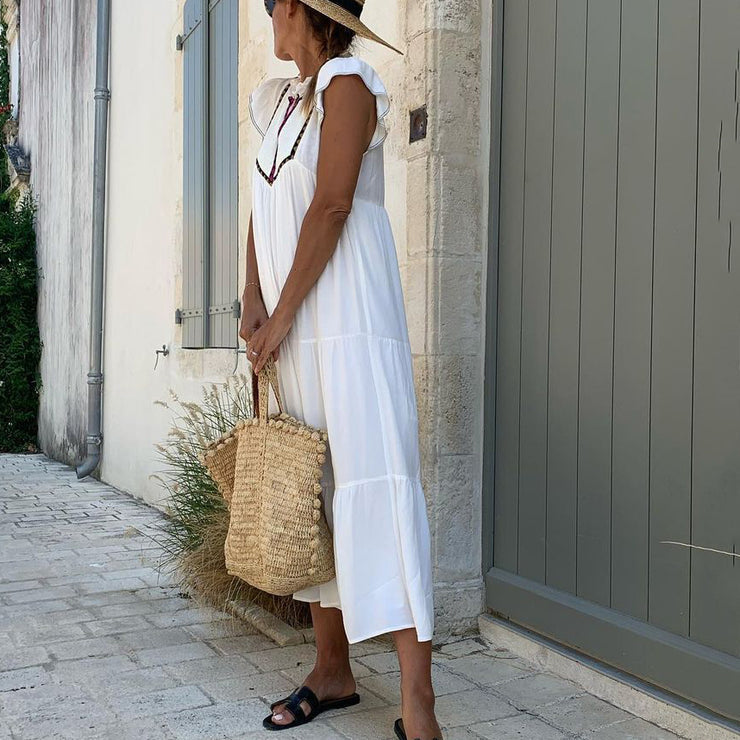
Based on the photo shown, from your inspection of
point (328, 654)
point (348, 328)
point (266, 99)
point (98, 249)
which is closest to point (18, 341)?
point (98, 249)

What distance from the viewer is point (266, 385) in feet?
7.67

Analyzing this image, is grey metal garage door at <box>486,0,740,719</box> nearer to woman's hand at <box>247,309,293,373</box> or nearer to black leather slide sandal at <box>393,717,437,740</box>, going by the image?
black leather slide sandal at <box>393,717,437,740</box>

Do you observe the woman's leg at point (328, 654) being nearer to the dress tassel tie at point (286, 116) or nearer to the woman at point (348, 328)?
the woman at point (348, 328)

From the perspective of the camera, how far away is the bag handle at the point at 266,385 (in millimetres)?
2314

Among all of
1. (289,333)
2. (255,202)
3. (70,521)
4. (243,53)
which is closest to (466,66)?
(255,202)

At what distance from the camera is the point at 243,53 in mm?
4930

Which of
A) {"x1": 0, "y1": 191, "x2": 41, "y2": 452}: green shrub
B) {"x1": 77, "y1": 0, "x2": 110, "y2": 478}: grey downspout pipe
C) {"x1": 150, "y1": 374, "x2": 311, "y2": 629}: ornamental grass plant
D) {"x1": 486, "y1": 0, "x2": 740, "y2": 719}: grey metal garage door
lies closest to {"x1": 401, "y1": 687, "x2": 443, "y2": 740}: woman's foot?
{"x1": 486, "y1": 0, "x2": 740, "y2": 719}: grey metal garage door

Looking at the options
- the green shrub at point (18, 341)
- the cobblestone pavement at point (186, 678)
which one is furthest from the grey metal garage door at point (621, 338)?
the green shrub at point (18, 341)

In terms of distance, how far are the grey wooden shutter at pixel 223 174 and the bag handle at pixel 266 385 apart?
2.66 m

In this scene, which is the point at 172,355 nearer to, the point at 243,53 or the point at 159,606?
the point at 243,53

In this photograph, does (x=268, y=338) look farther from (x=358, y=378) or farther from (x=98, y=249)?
(x=98, y=249)

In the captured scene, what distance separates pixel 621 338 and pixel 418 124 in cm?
107

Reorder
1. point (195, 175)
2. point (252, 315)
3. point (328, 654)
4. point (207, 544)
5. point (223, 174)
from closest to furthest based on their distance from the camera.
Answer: point (252, 315), point (328, 654), point (207, 544), point (223, 174), point (195, 175)

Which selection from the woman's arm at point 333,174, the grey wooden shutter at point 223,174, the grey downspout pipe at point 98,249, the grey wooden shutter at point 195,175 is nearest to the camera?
the woman's arm at point 333,174
